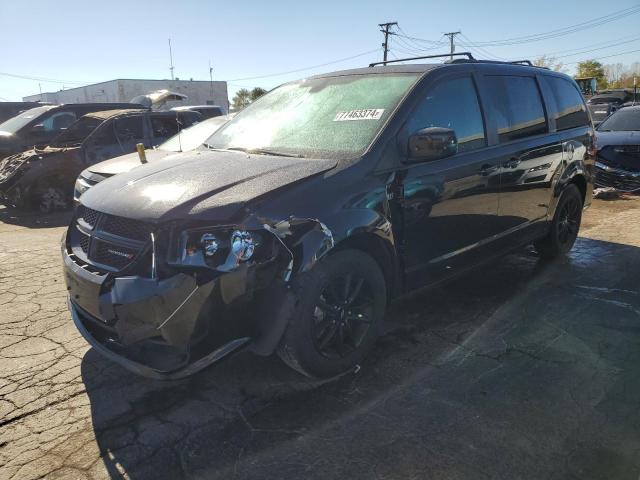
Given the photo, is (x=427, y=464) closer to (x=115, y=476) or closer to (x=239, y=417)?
(x=239, y=417)

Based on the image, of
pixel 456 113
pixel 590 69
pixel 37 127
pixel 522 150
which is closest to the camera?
pixel 456 113

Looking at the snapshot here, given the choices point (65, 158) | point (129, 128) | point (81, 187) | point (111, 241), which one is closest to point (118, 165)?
point (81, 187)

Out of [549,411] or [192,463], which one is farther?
[549,411]

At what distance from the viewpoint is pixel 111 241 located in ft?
8.61

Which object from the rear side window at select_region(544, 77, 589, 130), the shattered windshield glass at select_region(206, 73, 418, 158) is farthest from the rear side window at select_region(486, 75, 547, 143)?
the shattered windshield glass at select_region(206, 73, 418, 158)

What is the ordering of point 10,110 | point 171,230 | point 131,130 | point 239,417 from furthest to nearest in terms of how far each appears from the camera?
point 10,110 < point 131,130 < point 239,417 < point 171,230

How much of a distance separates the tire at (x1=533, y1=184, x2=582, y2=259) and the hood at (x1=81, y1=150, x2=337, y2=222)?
127 inches

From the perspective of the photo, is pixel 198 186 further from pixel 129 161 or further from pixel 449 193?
pixel 129 161

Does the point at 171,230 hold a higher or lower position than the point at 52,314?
higher

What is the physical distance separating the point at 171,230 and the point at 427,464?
5.45 feet

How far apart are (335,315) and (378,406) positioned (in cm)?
57

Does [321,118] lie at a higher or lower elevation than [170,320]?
higher

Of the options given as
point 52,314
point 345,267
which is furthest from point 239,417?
point 52,314

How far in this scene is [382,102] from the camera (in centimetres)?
332
